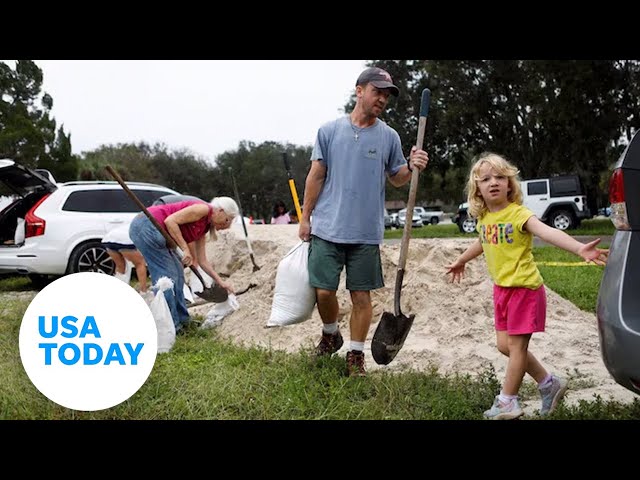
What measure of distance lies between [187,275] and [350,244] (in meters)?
5.55

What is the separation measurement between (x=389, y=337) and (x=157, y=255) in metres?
2.46

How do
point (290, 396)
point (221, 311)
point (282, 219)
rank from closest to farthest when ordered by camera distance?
1. point (290, 396)
2. point (221, 311)
3. point (282, 219)

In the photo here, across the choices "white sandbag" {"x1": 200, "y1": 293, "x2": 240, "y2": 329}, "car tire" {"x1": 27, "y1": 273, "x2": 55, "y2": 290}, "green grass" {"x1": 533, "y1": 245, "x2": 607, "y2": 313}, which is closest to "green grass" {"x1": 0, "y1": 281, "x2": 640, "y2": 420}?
"white sandbag" {"x1": 200, "y1": 293, "x2": 240, "y2": 329}

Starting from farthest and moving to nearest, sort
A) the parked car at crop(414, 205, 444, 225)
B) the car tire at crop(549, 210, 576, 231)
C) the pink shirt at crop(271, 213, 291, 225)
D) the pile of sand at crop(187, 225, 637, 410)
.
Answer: the parked car at crop(414, 205, 444, 225) < the car tire at crop(549, 210, 576, 231) < the pink shirt at crop(271, 213, 291, 225) < the pile of sand at crop(187, 225, 637, 410)

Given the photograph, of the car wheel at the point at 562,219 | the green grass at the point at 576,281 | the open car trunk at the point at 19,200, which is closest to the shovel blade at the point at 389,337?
the green grass at the point at 576,281

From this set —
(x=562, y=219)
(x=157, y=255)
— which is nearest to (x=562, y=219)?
(x=562, y=219)

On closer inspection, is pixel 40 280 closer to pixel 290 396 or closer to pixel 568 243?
pixel 290 396

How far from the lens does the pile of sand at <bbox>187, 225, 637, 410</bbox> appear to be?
4297mm

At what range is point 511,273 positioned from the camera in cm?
316

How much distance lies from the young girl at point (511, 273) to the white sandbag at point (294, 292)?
121 centimetres

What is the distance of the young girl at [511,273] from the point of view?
3141 mm

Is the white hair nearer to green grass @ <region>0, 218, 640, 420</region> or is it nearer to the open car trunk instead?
green grass @ <region>0, 218, 640, 420</region>

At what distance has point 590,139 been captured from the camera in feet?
68.4

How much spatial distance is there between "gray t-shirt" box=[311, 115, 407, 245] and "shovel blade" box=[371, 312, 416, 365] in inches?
19.6
